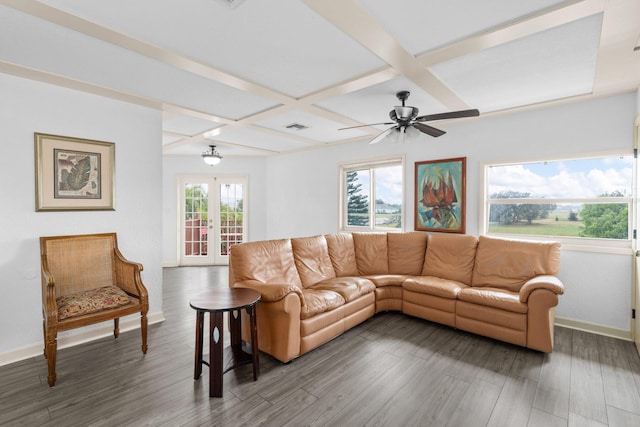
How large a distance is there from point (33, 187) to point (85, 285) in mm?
1031

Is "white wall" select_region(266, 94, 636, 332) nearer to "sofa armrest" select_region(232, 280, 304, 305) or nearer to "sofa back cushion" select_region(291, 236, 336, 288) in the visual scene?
"sofa back cushion" select_region(291, 236, 336, 288)

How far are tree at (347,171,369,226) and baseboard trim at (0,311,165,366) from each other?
3.48m

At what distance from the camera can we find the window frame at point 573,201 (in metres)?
3.23

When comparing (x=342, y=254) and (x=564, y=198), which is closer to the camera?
(x=564, y=198)

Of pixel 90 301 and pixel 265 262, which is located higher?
pixel 265 262

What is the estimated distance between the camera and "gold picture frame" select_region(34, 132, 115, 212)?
2.90m

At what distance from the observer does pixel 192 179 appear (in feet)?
23.6

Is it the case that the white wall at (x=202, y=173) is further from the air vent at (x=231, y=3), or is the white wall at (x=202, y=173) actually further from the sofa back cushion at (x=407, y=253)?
the air vent at (x=231, y=3)

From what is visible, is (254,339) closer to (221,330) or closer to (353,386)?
(221,330)

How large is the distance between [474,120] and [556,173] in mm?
1188

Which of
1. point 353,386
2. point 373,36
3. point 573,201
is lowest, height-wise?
→ point 353,386

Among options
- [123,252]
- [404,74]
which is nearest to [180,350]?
[123,252]

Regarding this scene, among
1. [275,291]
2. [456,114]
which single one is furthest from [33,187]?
[456,114]

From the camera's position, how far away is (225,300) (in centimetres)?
243
